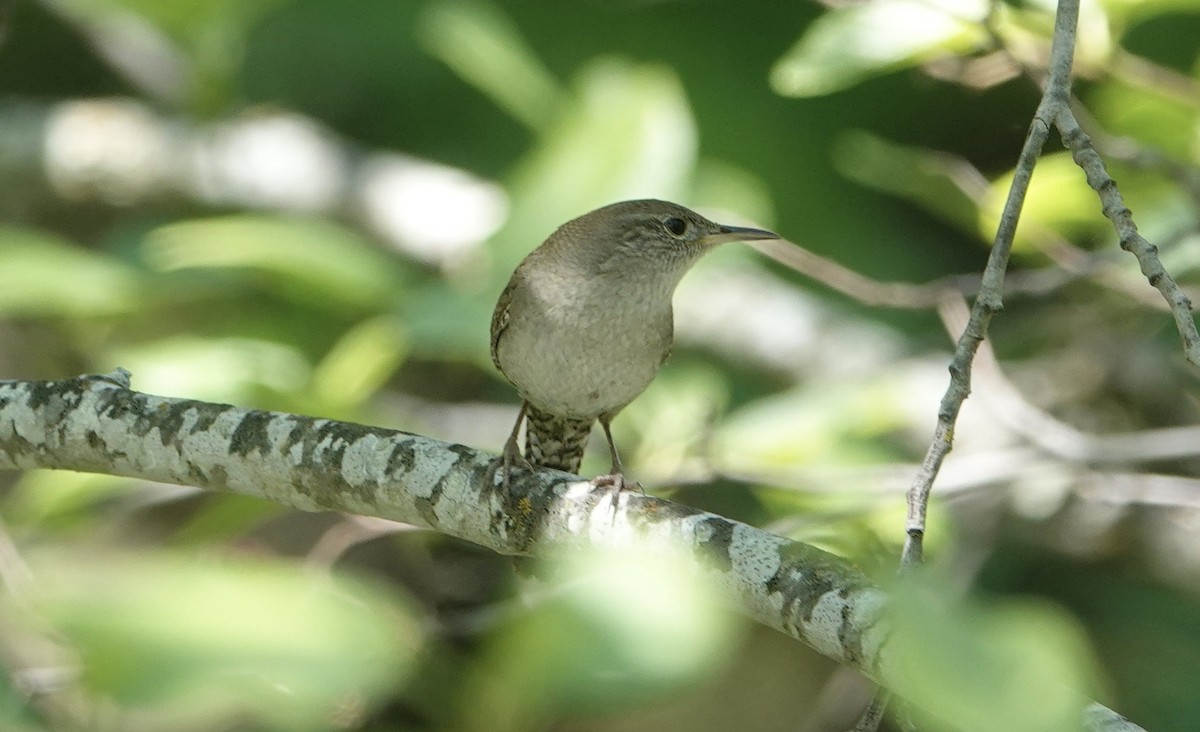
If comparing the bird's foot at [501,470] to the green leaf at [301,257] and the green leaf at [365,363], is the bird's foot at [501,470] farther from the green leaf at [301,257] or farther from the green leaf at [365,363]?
the green leaf at [301,257]

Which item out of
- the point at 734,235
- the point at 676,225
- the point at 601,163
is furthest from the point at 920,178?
the point at 601,163

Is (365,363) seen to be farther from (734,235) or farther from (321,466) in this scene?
(321,466)

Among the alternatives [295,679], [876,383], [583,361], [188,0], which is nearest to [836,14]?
[583,361]

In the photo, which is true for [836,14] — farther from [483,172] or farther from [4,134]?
[4,134]

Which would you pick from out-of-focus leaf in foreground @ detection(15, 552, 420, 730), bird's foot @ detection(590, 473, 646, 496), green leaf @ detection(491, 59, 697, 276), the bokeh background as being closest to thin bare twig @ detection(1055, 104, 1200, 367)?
the bokeh background

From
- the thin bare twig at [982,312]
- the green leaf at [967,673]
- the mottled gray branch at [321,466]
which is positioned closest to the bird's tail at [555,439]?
the mottled gray branch at [321,466]

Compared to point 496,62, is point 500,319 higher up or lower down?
lower down

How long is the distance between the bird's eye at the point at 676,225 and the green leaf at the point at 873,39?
84 cm

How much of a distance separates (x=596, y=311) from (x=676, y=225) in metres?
0.52

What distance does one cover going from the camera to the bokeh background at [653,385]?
257 cm

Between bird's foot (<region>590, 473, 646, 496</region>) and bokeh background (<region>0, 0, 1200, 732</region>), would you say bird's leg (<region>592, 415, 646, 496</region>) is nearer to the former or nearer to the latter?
bird's foot (<region>590, 473, 646, 496</region>)

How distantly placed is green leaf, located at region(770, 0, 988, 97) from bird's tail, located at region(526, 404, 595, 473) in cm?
131

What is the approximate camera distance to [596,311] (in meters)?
3.41

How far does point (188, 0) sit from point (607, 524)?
112 inches
